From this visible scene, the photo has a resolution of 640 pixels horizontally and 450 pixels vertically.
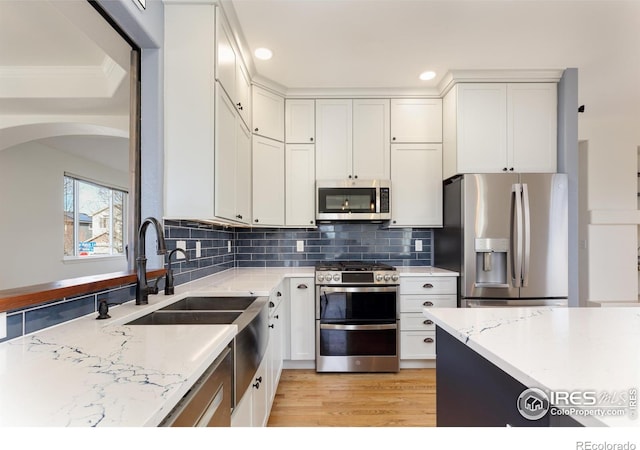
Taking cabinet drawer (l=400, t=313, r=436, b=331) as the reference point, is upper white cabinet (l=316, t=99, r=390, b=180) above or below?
above

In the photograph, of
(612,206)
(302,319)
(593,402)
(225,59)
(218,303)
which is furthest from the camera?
(612,206)

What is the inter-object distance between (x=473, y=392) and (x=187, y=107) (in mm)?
2009

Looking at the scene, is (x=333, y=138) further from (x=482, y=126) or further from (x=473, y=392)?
(x=473, y=392)

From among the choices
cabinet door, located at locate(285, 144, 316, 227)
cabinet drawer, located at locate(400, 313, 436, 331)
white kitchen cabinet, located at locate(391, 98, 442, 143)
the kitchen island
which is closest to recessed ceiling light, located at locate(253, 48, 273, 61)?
cabinet door, located at locate(285, 144, 316, 227)

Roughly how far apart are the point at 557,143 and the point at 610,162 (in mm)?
1991

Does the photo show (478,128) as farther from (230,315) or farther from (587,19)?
(230,315)

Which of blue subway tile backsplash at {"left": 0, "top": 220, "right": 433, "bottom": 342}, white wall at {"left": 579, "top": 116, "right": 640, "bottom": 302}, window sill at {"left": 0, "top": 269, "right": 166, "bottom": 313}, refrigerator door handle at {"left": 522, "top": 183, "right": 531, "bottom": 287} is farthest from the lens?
white wall at {"left": 579, "top": 116, "right": 640, "bottom": 302}

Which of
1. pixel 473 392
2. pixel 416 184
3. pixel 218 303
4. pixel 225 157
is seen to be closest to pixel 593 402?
pixel 473 392

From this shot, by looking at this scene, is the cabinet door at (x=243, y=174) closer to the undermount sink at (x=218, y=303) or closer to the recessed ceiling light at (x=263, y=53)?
the recessed ceiling light at (x=263, y=53)

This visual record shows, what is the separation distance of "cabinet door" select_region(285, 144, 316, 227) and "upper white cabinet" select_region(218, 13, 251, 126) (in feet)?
1.86

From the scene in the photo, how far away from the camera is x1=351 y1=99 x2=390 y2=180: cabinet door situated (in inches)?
117

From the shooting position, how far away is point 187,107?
180cm

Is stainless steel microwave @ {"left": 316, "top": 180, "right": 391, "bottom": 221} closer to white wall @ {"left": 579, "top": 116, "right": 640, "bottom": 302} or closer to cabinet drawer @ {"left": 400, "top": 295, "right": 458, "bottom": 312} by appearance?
cabinet drawer @ {"left": 400, "top": 295, "right": 458, "bottom": 312}

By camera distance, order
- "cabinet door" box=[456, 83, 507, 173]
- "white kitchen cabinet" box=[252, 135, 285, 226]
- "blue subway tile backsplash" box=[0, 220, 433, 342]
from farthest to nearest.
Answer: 1. "blue subway tile backsplash" box=[0, 220, 433, 342]
2. "white kitchen cabinet" box=[252, 135, 285, 226]
3. "cabinet door" box=[456, 83, 507, 173]
